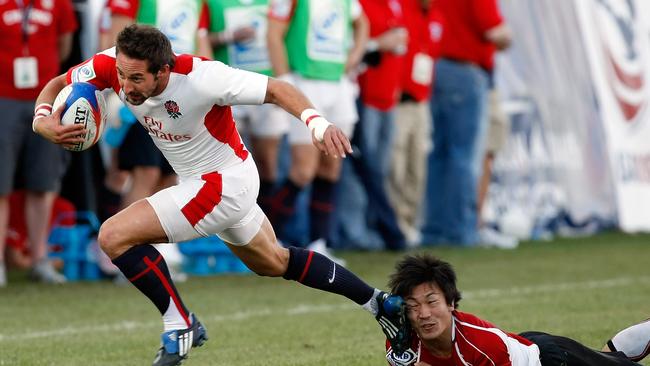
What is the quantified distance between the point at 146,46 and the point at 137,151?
3969 mm

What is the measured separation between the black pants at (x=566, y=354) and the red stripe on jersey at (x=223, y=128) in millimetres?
1640

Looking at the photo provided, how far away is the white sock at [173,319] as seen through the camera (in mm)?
5758

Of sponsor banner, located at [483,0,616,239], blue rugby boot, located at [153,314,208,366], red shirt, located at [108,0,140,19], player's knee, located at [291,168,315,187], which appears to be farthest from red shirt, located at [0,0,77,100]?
sponsor banner, located at [483,0,616,239]

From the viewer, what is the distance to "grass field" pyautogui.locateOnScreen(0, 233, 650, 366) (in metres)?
6.56

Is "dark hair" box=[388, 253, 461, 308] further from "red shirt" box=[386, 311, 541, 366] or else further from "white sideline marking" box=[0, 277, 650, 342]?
"white sideline marking" box=[0, 277, 650, 342]

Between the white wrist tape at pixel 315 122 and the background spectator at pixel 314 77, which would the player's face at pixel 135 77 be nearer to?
the white wrist tape at pixel 315 122

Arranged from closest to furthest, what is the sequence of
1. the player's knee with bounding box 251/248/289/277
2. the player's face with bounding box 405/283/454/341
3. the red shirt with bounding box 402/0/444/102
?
the player's face with bounding box 405/283/454/341 → the player's knee with bounding box 251/248/289/277 → the red shirt with bounding box 402/0/444/102

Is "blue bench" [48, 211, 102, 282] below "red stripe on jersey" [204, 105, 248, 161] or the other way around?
below

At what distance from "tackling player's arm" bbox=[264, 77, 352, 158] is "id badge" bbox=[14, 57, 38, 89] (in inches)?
152

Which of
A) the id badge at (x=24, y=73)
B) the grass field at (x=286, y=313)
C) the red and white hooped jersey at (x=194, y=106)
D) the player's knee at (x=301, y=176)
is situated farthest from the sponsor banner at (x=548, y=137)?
the red and white hooped jersey at (x=194, y=106)

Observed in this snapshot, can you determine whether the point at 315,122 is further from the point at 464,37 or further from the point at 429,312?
the point at 464,37

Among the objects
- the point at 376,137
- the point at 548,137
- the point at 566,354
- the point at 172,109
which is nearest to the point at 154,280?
the point at 172,109

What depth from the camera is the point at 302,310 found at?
8266 mm

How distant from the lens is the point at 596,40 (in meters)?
15.0
